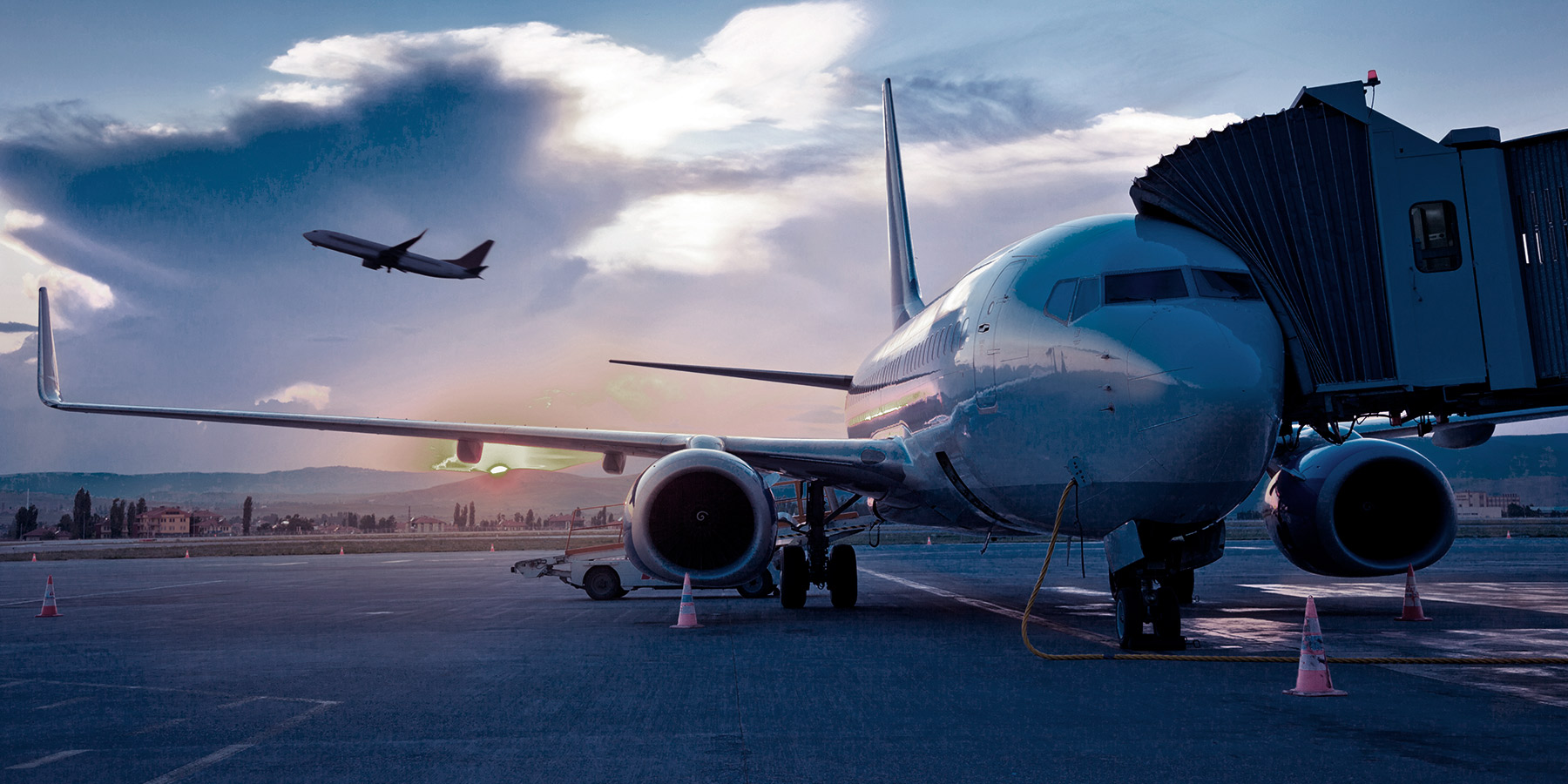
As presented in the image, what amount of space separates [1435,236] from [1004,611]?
23.2 ft

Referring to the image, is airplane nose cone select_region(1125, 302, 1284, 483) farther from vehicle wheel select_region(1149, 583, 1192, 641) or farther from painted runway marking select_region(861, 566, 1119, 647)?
painted runway marking select_region(861, 566, 1119, 647)

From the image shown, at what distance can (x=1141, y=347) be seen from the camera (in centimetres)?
912

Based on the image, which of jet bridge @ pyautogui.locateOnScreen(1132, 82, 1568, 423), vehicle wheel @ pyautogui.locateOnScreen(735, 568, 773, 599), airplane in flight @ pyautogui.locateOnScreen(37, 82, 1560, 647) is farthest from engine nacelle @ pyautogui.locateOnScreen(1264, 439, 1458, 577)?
vehicle wheel @ pyautogui.locateOnScreen(735, 568, 773, 599)

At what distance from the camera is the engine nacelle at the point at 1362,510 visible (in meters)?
12.0

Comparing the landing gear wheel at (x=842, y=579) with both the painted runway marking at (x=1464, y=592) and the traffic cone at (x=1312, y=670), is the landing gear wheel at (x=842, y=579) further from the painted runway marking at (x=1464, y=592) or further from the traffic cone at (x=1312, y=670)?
the traffic cone at (x=1312, y=670)

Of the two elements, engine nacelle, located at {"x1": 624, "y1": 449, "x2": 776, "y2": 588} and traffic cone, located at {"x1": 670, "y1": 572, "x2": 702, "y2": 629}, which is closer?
engine nacelle, located at {"x1": 624, "y1": 449, "x2": 776, "y2": 588}

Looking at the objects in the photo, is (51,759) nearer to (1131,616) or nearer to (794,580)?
(1131,616)

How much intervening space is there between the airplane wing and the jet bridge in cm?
500

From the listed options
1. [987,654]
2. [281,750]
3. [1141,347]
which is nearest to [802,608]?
[987,654]

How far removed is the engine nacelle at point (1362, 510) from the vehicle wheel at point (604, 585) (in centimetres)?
1064

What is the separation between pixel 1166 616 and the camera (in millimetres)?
9633

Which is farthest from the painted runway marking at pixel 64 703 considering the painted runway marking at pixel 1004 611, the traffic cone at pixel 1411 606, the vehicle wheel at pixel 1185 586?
the traffic cone at pixel 1411 606

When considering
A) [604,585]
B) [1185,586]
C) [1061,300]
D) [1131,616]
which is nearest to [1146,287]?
[1061,300]

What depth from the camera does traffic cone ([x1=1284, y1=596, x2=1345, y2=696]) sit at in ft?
24.4
